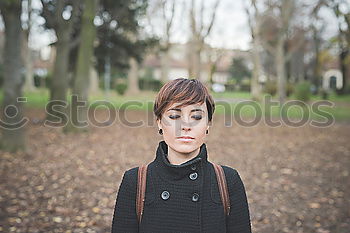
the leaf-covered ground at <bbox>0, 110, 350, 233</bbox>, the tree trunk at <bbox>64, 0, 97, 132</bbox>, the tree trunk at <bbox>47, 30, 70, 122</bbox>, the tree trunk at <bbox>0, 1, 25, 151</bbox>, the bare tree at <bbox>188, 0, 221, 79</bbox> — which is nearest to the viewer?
the leaf-covered ground at <bbox>0, 110, 350, 233</bbox>

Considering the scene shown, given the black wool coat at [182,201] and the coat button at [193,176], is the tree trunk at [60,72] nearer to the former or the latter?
the black wool coat at [182,201]

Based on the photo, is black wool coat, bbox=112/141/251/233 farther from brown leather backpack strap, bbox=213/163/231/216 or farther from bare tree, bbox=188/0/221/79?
bare tree, bbox=188/0/221/79

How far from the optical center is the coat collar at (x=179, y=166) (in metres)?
1.90

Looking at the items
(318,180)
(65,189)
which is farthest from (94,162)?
(318,180)

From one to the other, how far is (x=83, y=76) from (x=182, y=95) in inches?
447

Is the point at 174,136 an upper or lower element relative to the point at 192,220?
upper

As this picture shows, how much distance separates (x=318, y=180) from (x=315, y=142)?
15.9 ft

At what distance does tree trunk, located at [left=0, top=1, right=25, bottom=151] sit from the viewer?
8.56 m

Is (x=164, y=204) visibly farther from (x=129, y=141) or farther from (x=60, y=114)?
(x=60, y=114)

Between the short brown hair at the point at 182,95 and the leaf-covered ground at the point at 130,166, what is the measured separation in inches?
132

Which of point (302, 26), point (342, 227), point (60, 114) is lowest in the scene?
point (342, 227)

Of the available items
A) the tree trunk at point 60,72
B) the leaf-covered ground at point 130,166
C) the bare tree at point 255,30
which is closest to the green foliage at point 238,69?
the bare tree at point 255,30

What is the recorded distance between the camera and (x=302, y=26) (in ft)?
102

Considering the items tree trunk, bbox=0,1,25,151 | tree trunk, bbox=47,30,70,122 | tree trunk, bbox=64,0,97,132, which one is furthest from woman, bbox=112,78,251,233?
tree trunk, bbox=47,30,70,122
